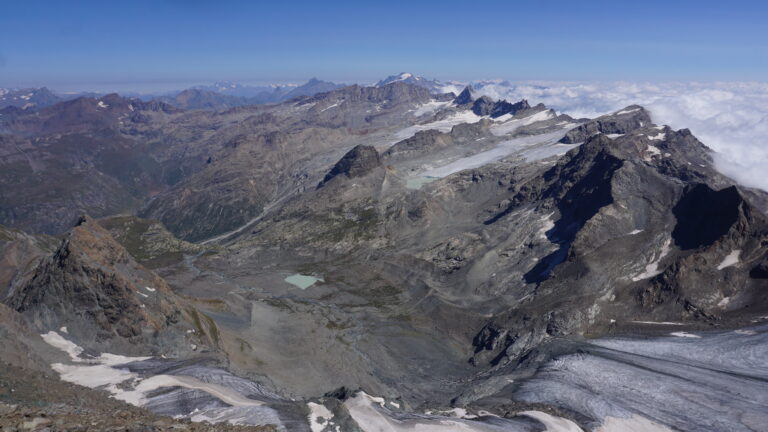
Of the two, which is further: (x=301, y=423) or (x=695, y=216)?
(x=695, y=216)

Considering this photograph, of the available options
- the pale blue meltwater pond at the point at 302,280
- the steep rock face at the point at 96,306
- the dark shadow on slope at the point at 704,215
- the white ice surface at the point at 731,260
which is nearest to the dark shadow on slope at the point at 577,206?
the dark shadow on slope at the point at 704,215

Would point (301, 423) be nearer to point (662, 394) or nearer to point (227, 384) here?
point (227, 384)

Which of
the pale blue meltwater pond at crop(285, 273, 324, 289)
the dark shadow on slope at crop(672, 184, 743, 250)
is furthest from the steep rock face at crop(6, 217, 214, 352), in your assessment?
the dark shadow on slope at crop(672, 184, 743, 250)

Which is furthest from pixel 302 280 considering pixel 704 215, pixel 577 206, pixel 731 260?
pixel 704 215

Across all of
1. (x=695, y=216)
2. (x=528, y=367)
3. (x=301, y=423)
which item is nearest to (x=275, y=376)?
(x=301, y=423)

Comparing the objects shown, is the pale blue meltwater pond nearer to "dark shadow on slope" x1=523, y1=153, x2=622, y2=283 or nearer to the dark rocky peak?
"dark shadow on slope" x1=523, y1=153, x2=622, y2=283

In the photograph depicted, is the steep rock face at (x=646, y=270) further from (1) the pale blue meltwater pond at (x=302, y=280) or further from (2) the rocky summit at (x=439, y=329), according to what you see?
(1) the pale blue meltwater pond at (x=302, y=280)

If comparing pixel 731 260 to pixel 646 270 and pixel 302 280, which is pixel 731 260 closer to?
pixel 646 270
